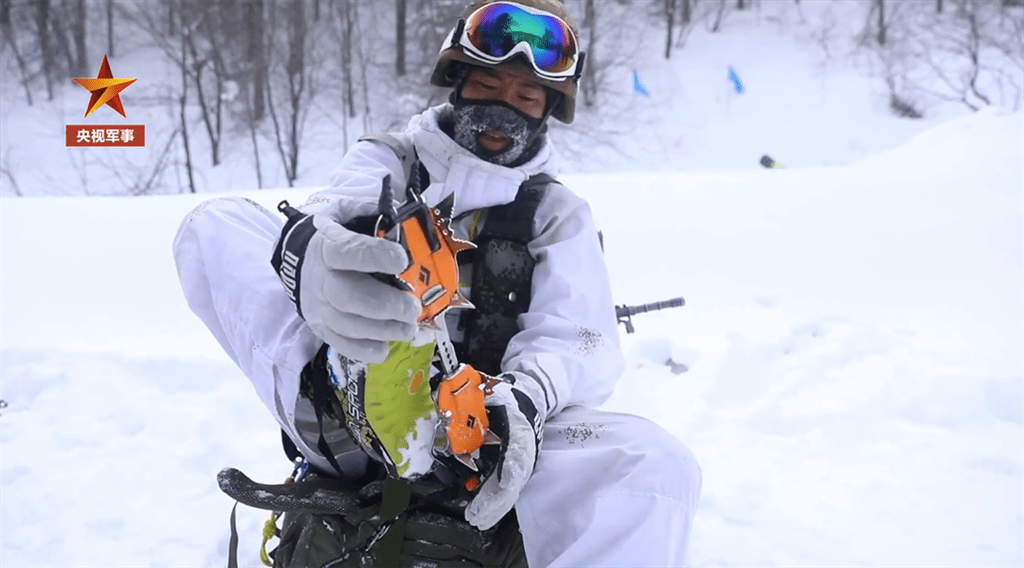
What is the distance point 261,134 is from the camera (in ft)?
Result: 43.1

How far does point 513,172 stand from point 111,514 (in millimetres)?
1448

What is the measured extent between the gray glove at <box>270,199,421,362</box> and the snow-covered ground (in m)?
1.10

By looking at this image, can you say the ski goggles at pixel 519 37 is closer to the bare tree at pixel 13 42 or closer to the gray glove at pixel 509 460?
the gray glove at pixel 509 460

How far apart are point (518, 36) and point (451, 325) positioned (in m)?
0.68

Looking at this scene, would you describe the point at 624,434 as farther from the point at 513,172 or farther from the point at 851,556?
the point at 851,556

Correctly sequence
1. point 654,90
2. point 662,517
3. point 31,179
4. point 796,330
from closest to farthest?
point 662,517
point 796,330
point 31,179
point 654,90

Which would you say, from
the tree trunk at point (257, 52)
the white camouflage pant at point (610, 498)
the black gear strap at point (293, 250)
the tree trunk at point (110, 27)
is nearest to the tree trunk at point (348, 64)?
the tree trunk at point (257, 52)

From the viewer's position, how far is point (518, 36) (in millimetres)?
1840

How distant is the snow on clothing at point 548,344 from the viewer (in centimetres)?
142

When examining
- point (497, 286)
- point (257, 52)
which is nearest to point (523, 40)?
point (497, 286)

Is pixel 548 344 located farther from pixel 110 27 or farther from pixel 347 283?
pixel 110 27

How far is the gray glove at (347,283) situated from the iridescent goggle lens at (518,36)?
2.26 feet

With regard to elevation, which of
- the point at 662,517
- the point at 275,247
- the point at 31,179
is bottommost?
the point at 31,179

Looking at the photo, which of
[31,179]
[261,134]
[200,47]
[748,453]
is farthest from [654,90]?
[748,453]
